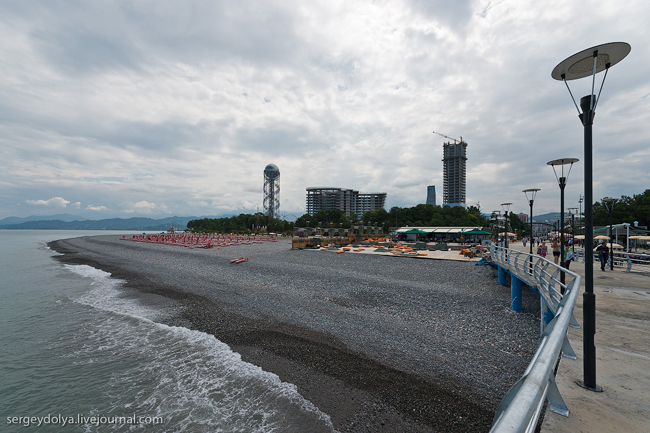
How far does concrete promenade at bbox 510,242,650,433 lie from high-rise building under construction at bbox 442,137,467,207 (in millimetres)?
190083

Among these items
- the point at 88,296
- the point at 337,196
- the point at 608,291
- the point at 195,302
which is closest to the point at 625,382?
the point at 608,291

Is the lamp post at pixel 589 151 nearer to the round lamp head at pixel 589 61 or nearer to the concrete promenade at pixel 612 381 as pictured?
the round lamp head at pixel 589 61

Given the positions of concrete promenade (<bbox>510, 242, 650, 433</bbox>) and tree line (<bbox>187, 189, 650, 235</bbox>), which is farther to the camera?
tree line (<bbox>187, 189, 650, 235</bbox>)

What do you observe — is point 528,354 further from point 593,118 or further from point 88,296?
point 88,296

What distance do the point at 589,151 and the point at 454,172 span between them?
199604mm

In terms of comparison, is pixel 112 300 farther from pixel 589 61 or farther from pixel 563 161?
pixel 563 161

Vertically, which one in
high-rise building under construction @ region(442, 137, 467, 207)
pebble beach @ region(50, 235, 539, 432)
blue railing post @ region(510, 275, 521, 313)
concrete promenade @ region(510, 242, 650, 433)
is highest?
high-rise building under construction @ region(442, 137, 467, 207)

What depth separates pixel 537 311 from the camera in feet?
34.6

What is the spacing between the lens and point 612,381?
385 centimetres

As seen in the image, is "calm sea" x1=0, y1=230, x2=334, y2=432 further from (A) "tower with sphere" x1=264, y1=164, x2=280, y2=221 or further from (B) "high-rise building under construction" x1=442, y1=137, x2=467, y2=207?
(B) "high-rise building under construction" x1=442, y1=137, x2=467, y2=207

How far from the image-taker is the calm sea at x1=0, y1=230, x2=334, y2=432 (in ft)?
18.5

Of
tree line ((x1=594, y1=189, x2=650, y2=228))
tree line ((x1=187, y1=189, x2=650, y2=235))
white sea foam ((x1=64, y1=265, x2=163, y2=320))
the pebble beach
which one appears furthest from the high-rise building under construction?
white sea foam ((x1=64, y1=265, x2=163, y2=320))

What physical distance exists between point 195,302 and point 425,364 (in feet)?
34.6

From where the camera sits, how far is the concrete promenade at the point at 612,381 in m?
2.89
